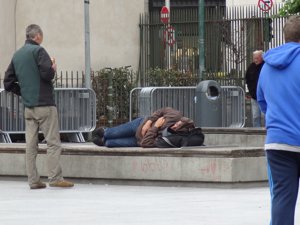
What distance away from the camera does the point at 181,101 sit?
755 inches

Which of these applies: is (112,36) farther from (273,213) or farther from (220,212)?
(273,213)

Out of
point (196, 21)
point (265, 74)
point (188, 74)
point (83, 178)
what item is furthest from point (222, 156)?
point (196, 21)

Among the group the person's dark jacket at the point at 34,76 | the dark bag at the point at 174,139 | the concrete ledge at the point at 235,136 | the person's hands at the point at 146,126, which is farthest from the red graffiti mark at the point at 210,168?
the concrete ledge at the point at 235,136

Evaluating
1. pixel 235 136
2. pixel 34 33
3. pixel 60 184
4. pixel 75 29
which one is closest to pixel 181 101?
pixel 235 136

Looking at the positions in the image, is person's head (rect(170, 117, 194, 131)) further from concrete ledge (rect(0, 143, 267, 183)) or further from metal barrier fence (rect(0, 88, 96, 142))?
metal barrier fence (rect(0, 88, 96, 142))

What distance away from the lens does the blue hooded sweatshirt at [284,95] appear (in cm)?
691

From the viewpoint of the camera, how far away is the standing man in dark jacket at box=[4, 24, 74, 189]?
487 inches

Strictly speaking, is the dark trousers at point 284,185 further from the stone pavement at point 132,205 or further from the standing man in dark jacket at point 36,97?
the standing man in dark jacket at point 36,97

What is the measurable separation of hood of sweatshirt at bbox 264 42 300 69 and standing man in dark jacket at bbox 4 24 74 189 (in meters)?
5.55

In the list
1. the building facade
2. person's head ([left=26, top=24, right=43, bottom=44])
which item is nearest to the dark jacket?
person's head ([left=26, top=24, right=43, bottom=44])

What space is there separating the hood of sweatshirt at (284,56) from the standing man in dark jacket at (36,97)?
555cm

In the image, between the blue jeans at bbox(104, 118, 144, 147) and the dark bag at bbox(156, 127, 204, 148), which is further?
the blue jeans at bbox(104, 118, 144, 147)

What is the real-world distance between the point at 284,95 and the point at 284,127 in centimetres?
21

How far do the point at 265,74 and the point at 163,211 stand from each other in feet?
11.3
